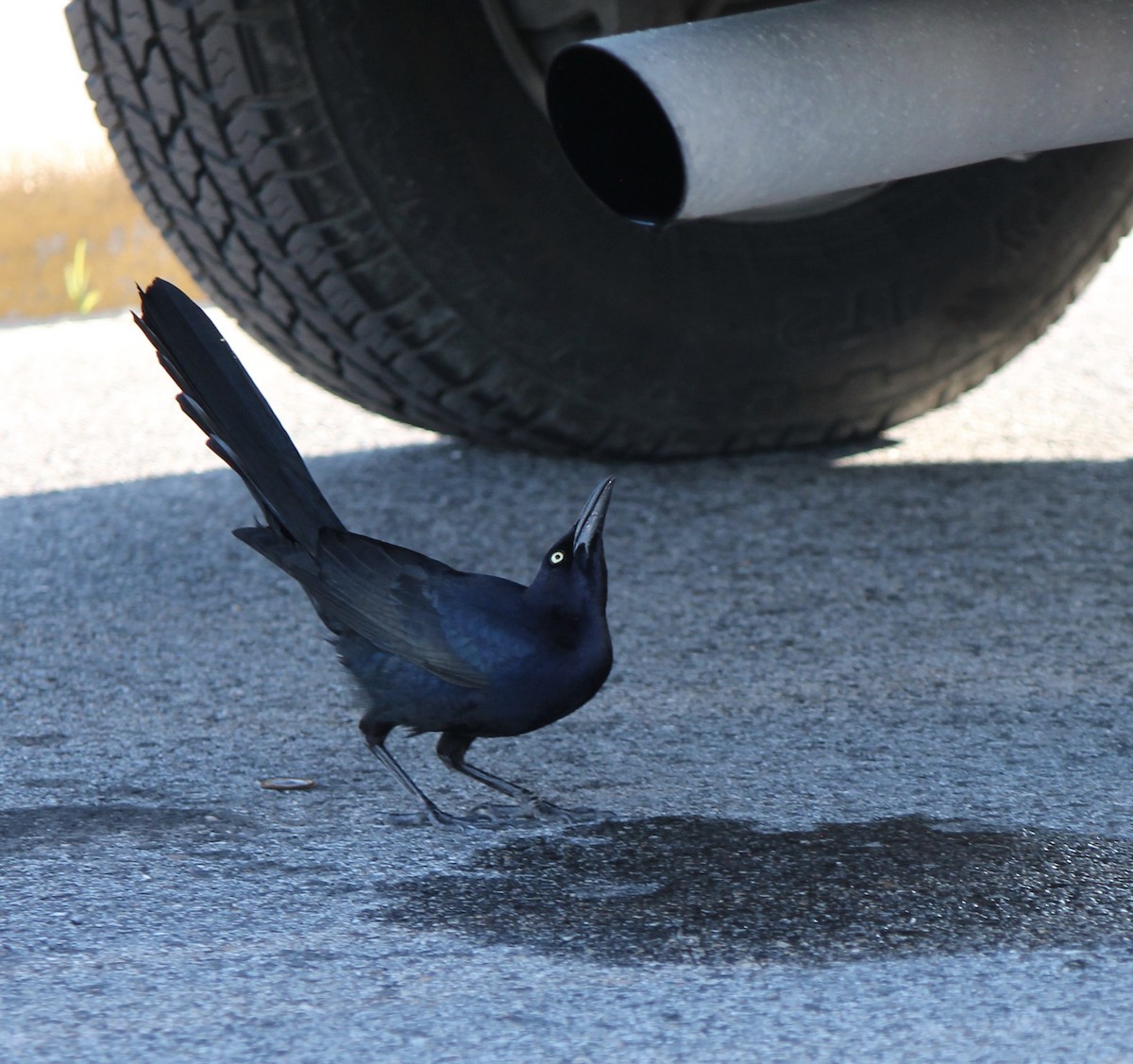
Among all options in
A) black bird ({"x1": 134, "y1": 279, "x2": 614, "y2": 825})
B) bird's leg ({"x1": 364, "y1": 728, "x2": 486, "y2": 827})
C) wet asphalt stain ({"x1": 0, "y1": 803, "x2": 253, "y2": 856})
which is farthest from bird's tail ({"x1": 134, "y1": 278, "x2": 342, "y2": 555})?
wet asphalt stain ({"x1": 0, "y1": 803, "x2": 253, "y2": 856})

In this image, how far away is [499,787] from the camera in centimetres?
226

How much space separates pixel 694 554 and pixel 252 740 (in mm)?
1049

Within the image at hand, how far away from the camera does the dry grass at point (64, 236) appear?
6.36 meters

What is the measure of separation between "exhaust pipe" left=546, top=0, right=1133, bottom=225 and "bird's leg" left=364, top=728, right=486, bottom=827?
0.75 meters

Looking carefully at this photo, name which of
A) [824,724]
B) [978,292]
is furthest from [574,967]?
[978,292]

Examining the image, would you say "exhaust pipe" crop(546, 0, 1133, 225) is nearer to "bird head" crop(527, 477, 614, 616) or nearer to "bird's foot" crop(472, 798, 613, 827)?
"bird head" crop(527, 477, 614, 616)

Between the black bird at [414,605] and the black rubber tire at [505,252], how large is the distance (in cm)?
70

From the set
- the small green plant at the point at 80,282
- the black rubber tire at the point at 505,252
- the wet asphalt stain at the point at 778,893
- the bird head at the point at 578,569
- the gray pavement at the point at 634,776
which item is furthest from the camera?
the small green plant at the point at 80,282

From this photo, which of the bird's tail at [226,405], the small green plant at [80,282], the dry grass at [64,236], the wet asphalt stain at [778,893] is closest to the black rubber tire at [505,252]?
the bird's tail at [226,405]

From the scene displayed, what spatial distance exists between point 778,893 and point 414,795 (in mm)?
538

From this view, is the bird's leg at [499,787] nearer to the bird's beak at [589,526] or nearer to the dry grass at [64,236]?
the bird's beak at [589,526]

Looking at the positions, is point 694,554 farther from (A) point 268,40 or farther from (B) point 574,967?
(B) point 574,967

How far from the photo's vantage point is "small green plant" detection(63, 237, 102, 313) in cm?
629

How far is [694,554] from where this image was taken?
3.21 meters
